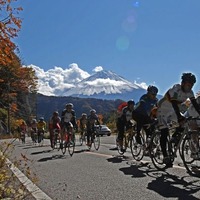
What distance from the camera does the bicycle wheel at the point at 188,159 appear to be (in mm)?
6941

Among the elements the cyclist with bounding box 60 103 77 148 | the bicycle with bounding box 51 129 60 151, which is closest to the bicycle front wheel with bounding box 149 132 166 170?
the cyclist with bounding box 60 103 77 148

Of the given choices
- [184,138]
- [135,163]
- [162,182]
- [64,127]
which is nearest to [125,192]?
[162,182]

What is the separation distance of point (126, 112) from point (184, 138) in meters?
5.41

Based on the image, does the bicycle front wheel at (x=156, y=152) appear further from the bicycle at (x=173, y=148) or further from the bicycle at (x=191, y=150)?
the bicycle at (x=191, y=150)

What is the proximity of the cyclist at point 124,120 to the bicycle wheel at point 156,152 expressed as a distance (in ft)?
11.6

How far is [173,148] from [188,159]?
71 cm

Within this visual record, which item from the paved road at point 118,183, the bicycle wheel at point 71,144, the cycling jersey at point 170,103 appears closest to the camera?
the paved road at point 118,183

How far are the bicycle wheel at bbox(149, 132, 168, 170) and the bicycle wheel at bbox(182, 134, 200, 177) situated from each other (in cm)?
116

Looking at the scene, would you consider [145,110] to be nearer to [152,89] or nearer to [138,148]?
[152,89]

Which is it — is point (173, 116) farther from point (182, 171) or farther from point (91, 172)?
point (91, 172)

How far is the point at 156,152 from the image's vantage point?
8.46m

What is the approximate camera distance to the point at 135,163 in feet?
31.8

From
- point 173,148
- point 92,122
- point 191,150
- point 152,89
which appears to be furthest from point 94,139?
point 191,150

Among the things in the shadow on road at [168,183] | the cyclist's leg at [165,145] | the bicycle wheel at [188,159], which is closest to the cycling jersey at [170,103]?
the cyclist's leg at [165,145]
